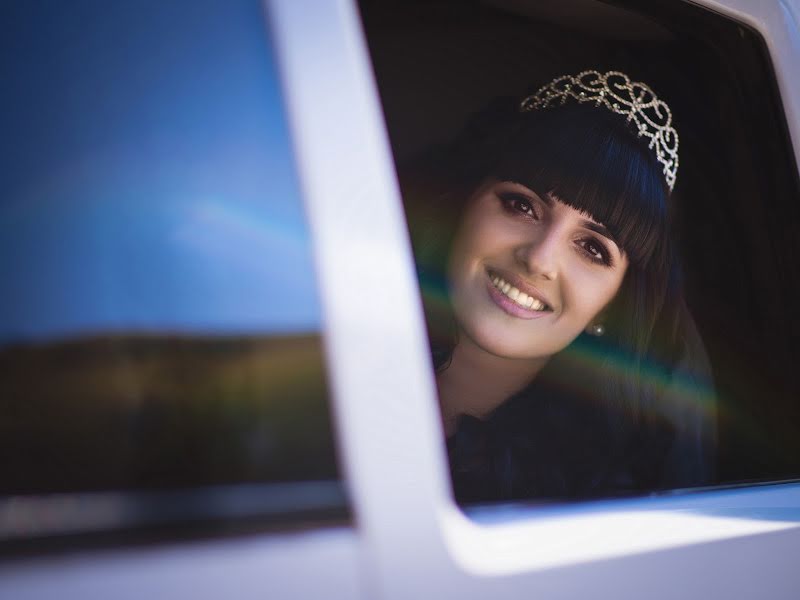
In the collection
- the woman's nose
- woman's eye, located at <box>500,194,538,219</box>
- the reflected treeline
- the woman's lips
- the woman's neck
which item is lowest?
the reflected treeline

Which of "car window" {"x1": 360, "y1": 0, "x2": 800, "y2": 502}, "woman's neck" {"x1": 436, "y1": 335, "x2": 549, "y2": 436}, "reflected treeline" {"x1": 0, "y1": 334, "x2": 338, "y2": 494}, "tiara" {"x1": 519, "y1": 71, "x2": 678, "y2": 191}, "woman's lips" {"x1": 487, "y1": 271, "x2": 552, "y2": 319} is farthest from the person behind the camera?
"tiara" {"x1": 519, "y1": 71, "x2": 678, "y2": 191}

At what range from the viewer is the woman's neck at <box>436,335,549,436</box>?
1.93 m

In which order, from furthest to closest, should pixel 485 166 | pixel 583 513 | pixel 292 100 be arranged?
pixel 485 166
pixel 583 513
pixel 292 100

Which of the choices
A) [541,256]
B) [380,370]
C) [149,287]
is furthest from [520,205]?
[149,287]

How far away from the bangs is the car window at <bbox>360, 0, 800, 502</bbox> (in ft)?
0.07

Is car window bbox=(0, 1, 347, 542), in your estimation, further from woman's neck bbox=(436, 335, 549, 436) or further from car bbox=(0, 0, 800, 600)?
woman's neck bbox=(436, 335, 549, 436)

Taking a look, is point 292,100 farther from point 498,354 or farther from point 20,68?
point 498,354

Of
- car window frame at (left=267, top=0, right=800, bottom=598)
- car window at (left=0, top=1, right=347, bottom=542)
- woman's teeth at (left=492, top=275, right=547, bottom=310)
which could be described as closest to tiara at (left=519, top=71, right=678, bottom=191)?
woman's teeth at (left=492, top=275, right=547, bottom=310)

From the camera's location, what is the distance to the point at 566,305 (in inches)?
74.1

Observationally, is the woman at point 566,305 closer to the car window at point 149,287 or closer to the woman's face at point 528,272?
the woman's face at point 528,272

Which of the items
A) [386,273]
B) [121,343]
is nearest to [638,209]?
[386,273]

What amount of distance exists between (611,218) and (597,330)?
386 millimetres

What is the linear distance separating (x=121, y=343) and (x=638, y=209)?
61.7 inches

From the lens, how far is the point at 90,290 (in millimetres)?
704
